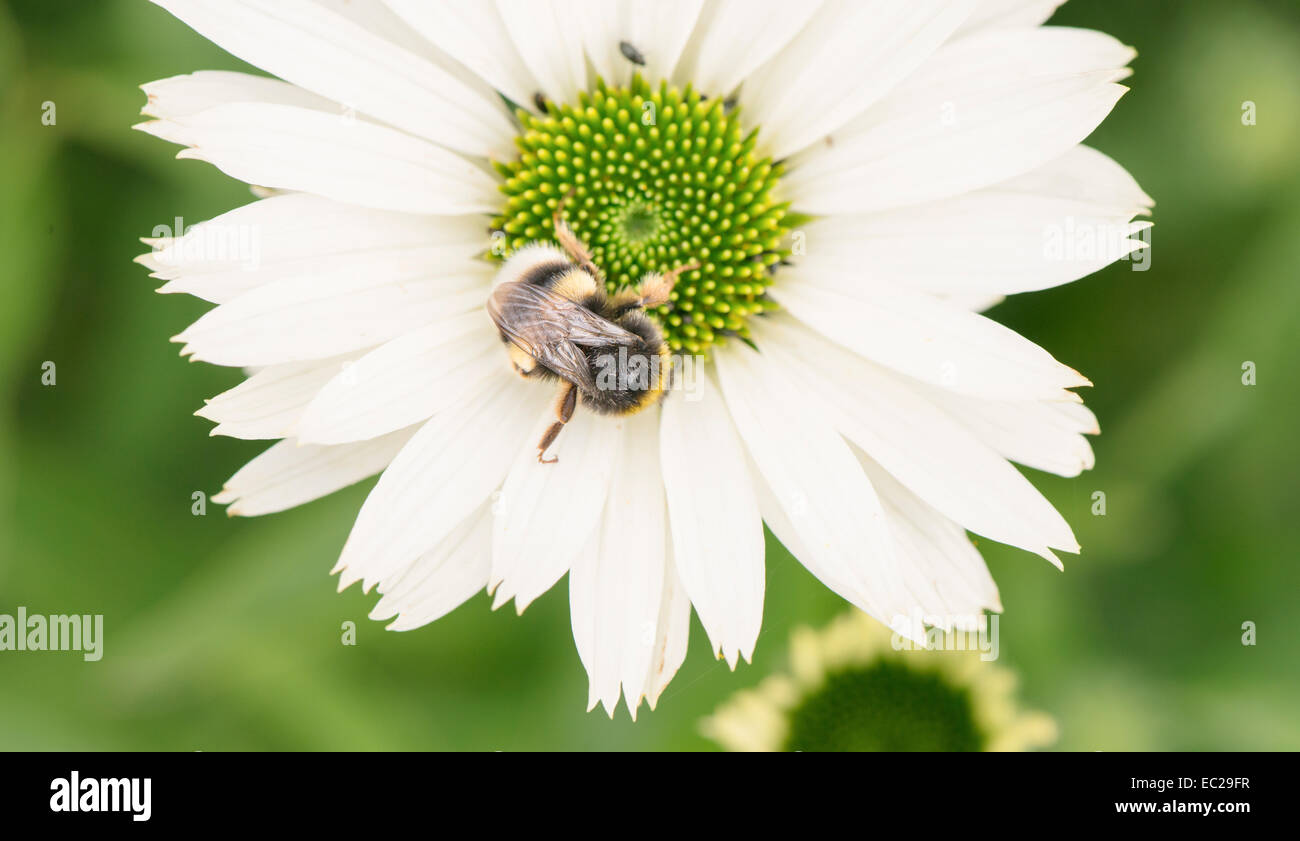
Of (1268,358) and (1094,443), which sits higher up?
(1268,358)

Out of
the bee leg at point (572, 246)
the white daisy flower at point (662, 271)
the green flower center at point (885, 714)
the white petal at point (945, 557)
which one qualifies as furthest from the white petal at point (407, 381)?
the green flower center at point (885, 714)

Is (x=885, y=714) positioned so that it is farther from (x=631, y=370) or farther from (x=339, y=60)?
(x=339, y=60)

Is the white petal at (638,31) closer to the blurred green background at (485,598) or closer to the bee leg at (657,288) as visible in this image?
the bee leg at (657,288)

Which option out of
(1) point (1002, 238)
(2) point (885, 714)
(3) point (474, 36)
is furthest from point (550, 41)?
(2) point (885, 714)

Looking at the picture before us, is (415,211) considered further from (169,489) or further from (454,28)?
(169,489)

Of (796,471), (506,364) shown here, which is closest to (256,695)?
(506,364)

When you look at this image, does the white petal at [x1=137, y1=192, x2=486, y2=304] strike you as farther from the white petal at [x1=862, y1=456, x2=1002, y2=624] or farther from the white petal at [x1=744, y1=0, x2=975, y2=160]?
the white petal at [x1=862, y1=456, x2=1002, y2=624]
